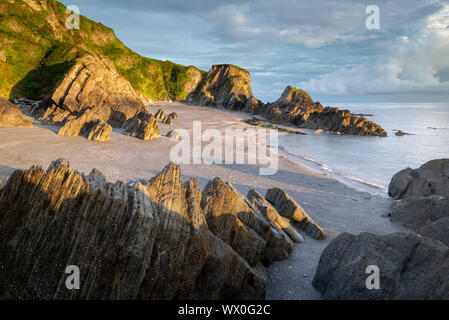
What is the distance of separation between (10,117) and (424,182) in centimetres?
2860

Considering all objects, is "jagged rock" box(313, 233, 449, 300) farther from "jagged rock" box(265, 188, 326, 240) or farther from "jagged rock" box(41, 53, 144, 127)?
"jagged rock" box(41, 53, 144, 127)

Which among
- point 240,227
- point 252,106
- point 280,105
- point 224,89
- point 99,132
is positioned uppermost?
point 224,89

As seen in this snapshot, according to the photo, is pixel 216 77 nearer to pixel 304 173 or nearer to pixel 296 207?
pixel 304 173

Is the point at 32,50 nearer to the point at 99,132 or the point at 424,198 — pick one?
the point at 99,132

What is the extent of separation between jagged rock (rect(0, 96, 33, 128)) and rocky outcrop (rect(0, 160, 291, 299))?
20.9m

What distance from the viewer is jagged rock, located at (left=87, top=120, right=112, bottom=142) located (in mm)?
20016

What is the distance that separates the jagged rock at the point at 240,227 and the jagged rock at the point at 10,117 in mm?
21704

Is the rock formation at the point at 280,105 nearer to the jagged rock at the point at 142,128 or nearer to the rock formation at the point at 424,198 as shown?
the rock formation at the point at 424,198

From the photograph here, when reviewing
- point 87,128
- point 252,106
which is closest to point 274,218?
point 87,128

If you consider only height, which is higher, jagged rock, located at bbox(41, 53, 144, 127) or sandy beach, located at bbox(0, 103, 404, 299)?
jagged rock, located at bbox(41, 53, 144, 127)

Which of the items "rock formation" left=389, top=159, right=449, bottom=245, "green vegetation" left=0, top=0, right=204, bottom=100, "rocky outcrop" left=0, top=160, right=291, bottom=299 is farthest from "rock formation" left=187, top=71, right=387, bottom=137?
"rocky outcrop" left=0, top=160, right=291, bottom=299

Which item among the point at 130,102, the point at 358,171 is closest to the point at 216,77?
the point at 130,102

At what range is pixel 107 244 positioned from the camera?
4.53m
